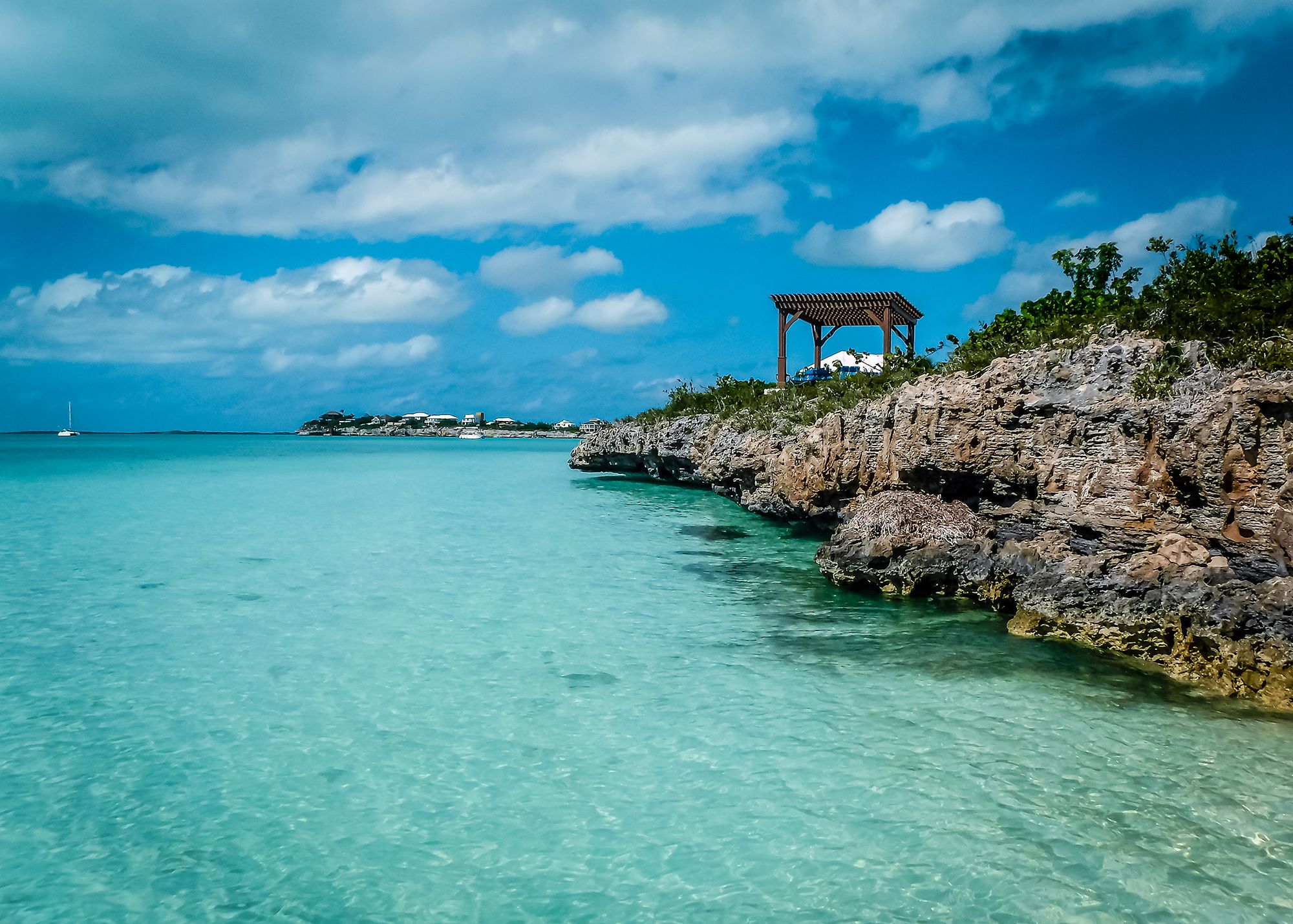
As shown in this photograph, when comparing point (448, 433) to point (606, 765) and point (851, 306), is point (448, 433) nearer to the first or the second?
point (851, 306)

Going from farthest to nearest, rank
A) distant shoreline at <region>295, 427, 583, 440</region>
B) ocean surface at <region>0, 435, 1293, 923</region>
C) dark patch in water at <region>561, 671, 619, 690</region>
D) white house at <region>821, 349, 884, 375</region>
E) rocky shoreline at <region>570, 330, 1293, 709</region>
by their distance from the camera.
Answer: distant shoreline at <region>295, 427, 583, 440</region>
white house at <region>821, 349, 884, 375</region>
dark patch in water at <region>561, 671, 619, 690</region>
rocky shoreline at <region>570, 330, 1293, 709</region>
ocean surface at <region>0, 435, 1293, 923</region>

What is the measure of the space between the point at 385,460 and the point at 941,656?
46884mm

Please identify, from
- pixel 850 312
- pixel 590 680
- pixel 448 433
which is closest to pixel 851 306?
pixel 850 312

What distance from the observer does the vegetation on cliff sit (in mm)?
6715

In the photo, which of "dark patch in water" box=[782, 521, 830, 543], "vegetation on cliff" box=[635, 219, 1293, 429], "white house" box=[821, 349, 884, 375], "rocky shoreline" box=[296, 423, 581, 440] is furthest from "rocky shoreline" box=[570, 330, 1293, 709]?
"rocky shoreline" box=[296, 423, 581, 440]

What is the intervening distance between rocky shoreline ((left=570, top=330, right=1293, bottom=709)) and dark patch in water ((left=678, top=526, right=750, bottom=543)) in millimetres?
3077

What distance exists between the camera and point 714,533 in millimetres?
14969

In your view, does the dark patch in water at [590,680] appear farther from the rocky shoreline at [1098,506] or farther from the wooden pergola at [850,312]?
the wooden pergola at [850,312]

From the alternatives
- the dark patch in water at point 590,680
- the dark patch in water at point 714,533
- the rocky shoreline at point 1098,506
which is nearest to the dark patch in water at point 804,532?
the dark patch in water at point 714,533

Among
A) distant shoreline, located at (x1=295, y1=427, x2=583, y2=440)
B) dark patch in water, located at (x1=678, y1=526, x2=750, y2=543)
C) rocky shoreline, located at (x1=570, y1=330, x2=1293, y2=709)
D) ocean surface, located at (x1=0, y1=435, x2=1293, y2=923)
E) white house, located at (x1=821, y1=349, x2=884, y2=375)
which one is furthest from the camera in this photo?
distant shoreline, located at (x1=295, y1=427, x2=583, y2=440)

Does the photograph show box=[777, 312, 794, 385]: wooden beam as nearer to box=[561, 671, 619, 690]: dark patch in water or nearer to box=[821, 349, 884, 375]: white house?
box=[821, 349, 884, 375]: white house

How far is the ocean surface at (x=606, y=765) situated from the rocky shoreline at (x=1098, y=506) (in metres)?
0.47

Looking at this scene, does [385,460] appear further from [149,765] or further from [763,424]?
[149,765]

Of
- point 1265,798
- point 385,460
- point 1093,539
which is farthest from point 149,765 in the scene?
point 385,460
